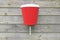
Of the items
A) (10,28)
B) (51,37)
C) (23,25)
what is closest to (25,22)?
(23,25)

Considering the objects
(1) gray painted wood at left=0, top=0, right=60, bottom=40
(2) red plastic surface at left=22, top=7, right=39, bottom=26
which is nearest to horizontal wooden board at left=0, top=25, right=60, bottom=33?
(1) gray painted wood at left=0, top=0, right=60, bottom=40

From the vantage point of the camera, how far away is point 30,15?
1.90 meters

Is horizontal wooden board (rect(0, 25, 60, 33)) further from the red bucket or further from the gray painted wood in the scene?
the red bucket

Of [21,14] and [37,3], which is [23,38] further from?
[37,3]

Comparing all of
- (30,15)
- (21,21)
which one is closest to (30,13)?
(30,15)

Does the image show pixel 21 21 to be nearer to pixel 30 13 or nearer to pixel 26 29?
pixel 26 29

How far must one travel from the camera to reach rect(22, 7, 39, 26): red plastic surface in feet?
6.22

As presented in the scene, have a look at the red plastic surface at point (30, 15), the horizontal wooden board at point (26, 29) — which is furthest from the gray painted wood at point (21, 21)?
the red plastic surface at point (30, 15)

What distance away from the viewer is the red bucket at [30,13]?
1894mm

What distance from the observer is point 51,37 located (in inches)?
83.0

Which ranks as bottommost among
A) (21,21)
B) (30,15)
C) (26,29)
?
(26,29)

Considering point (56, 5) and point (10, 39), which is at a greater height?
point (56, 5)

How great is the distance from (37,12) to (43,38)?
420 mm

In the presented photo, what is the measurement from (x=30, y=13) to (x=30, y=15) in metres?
0.03
